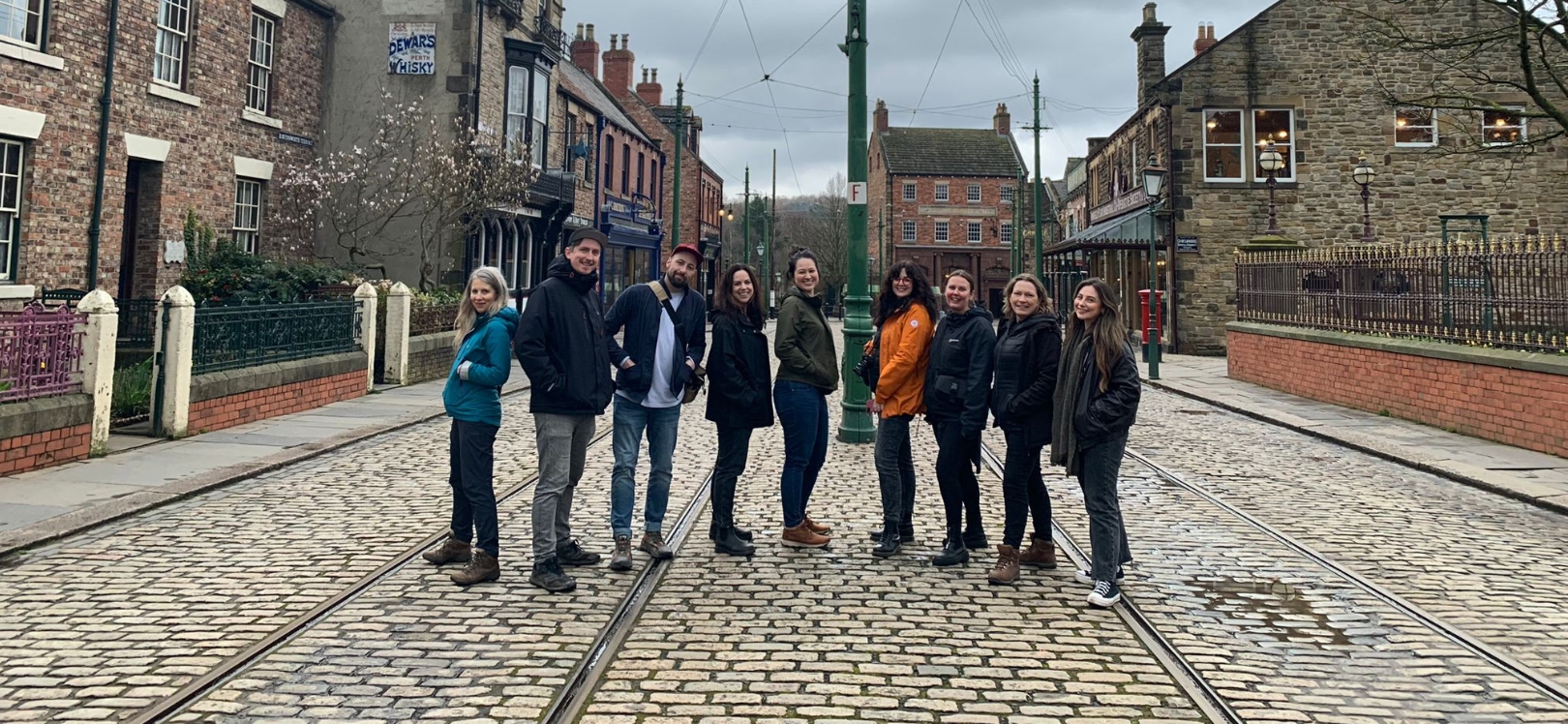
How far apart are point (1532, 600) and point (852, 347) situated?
6.54 metres

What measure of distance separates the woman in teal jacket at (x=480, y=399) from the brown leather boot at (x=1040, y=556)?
3.00 meters

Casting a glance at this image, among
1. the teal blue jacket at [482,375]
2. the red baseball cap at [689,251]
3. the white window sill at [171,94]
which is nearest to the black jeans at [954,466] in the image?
the red baseball cap at [689,251]

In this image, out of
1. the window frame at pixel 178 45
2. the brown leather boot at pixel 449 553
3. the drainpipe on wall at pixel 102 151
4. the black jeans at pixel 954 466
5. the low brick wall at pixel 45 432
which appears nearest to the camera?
the brown leather boot at pixel 449 553

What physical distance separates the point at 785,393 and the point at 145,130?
532 inches

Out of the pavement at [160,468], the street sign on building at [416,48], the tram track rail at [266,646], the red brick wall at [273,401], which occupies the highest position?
the street sign on building at [416,48]

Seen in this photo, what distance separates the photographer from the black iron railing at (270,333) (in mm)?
10141

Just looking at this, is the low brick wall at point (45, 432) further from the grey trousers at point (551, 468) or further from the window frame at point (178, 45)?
the window frame at point (178, 45)

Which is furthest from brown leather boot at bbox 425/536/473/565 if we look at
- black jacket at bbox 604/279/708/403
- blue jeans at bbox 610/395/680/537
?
black jacket at bbox 604/279/708/403

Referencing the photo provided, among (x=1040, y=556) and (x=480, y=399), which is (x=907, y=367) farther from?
(x=480, y=399)

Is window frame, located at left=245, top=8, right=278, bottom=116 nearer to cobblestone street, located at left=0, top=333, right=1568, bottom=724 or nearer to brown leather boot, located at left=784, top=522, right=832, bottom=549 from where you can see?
cobblestone street, located at left=0, top=333, right=1568, bottom=724

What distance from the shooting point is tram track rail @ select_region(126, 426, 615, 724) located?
10.8 ft

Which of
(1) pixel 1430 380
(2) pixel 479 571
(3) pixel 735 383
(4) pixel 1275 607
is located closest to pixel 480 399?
(2) pixel 479 571

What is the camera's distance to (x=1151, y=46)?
26469 millimetres

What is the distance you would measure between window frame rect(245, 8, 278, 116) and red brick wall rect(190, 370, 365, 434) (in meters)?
7.16
